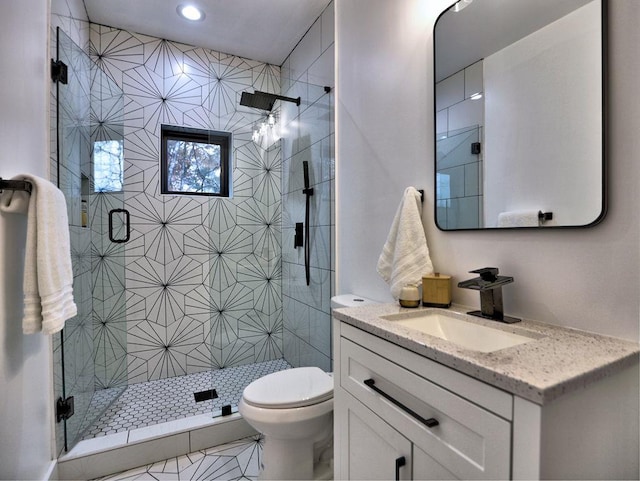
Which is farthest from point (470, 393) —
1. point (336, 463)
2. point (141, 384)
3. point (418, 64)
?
point (141, 384)

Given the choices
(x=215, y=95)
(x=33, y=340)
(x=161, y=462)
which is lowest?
(x=161, y=462)

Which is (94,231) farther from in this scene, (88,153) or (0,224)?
(0,224)

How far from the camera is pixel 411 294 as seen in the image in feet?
3.90

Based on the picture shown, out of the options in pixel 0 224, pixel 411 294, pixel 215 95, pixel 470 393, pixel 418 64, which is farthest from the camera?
pixel 215 95

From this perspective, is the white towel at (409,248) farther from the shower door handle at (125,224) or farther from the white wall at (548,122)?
the shower door handle at (125,224)

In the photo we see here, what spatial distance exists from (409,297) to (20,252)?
1439mm

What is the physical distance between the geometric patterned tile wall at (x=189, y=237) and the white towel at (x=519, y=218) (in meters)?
1.81

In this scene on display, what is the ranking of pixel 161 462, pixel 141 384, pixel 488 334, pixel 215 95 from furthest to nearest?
1. pixel 215 95
2. pixel 141 384
3. pixel 161 462
4. pixel 488 334

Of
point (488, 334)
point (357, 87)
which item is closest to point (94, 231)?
point (357, 87)

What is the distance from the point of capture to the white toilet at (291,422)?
4.42ft

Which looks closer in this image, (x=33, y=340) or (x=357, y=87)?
(x=33, y=340)

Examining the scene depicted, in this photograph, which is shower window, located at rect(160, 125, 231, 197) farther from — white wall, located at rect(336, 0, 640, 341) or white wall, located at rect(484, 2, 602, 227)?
white wall, located at rect(484, 2, 602, 227)

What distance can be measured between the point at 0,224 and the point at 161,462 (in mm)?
1404

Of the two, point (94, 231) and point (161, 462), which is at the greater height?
point (94, 231)
